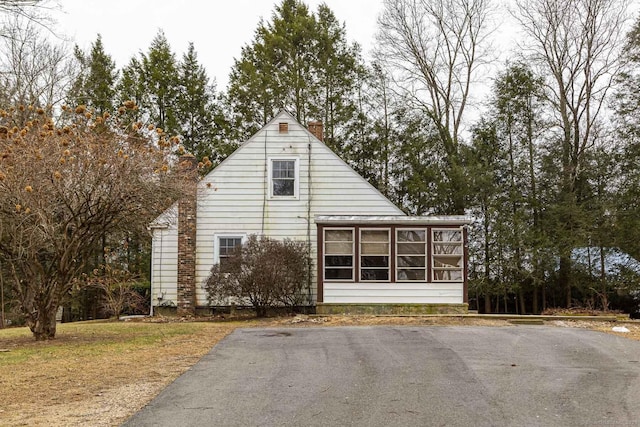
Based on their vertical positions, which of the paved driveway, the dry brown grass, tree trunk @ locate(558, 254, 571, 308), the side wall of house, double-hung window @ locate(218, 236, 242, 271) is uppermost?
the side wall of house

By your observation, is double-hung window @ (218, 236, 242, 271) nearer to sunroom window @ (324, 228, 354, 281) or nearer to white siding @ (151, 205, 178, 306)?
white siding @ (151, 205, 178, 306)

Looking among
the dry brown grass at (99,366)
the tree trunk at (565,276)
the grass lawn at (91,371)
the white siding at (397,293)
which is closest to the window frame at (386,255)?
the white siding at (397,293)

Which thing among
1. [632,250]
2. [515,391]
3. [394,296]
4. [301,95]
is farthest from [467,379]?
[301,95]

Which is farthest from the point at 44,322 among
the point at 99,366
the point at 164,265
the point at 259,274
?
the point at 164,265

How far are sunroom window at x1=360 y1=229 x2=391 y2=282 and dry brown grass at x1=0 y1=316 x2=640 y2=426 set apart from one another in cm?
220

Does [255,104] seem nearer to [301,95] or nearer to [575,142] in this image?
[301,95]

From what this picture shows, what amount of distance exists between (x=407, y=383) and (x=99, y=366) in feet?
15.3

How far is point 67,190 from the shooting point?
1234 centimetres

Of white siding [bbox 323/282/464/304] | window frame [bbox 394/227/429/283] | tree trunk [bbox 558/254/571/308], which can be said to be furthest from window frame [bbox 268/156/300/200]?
tree trunk [bbox 558/254/571/308]

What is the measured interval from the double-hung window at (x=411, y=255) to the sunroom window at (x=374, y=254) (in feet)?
1.07

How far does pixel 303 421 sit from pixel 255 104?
27360 millimetres

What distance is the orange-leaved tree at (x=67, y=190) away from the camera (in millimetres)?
11969

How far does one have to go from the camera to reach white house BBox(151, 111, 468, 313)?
19141 mm

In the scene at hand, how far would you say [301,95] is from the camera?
32.2 meters
